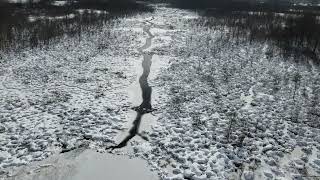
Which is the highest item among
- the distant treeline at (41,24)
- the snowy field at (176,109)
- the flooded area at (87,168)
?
the distant treeline at (41,24)

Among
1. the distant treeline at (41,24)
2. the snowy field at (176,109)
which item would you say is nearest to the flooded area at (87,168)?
the snowy field at (176,109)

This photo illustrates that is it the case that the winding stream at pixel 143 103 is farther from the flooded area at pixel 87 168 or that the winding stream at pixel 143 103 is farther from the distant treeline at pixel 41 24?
the distant treeline at pixel 41 24

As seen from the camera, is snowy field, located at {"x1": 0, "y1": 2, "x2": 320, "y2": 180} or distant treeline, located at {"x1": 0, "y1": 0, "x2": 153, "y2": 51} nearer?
snowy field, located at {"x1": 0, "y1": 2, "x2": 320, "y2": 180}

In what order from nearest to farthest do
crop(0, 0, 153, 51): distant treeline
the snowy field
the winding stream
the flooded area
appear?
1. the flooded area
2. the snowy field
3. the winding stream
4. crop(0, 0, 153, 51): distant treeline

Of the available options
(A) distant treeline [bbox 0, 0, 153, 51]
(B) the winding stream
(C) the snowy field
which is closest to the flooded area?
(C) the snowy field

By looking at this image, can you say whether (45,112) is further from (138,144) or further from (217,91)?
(217,91)

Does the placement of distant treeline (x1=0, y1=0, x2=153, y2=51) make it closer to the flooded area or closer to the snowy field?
the snowy field

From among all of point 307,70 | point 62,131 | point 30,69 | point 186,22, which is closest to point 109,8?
point 186,22

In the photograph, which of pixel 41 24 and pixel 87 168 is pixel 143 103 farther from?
pixel 41 24

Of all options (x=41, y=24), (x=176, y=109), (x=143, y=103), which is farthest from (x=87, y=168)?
(x=41, y=24)
